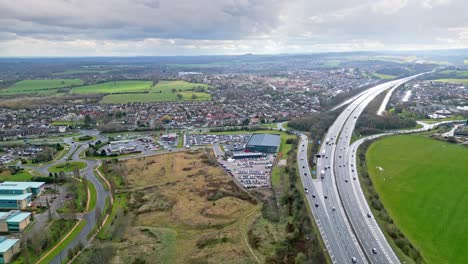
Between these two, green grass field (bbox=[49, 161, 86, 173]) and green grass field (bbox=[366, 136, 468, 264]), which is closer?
green grass field (bbox=[366, 136, 468, 264])

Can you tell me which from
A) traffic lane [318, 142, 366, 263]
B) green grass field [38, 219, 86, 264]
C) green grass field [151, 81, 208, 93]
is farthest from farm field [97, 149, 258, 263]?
green grass field [151, 81, 208, 93]

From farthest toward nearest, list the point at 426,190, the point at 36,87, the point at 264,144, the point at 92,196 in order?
the point at 36,87, the point at 264,144, the point at 92,196, the point at 426,190

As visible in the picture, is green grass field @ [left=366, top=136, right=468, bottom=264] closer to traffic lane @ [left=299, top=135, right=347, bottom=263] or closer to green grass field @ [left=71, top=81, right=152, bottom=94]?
traffic lane @ [left=299, top=135, right=347, bottom=263]

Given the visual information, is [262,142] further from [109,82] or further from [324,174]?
[109,82]

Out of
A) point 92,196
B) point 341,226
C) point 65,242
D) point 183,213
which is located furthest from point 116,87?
point 341,226

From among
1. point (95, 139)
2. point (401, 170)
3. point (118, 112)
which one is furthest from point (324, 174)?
point (118, 112)

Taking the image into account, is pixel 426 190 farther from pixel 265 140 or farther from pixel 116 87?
pixel 116 87
